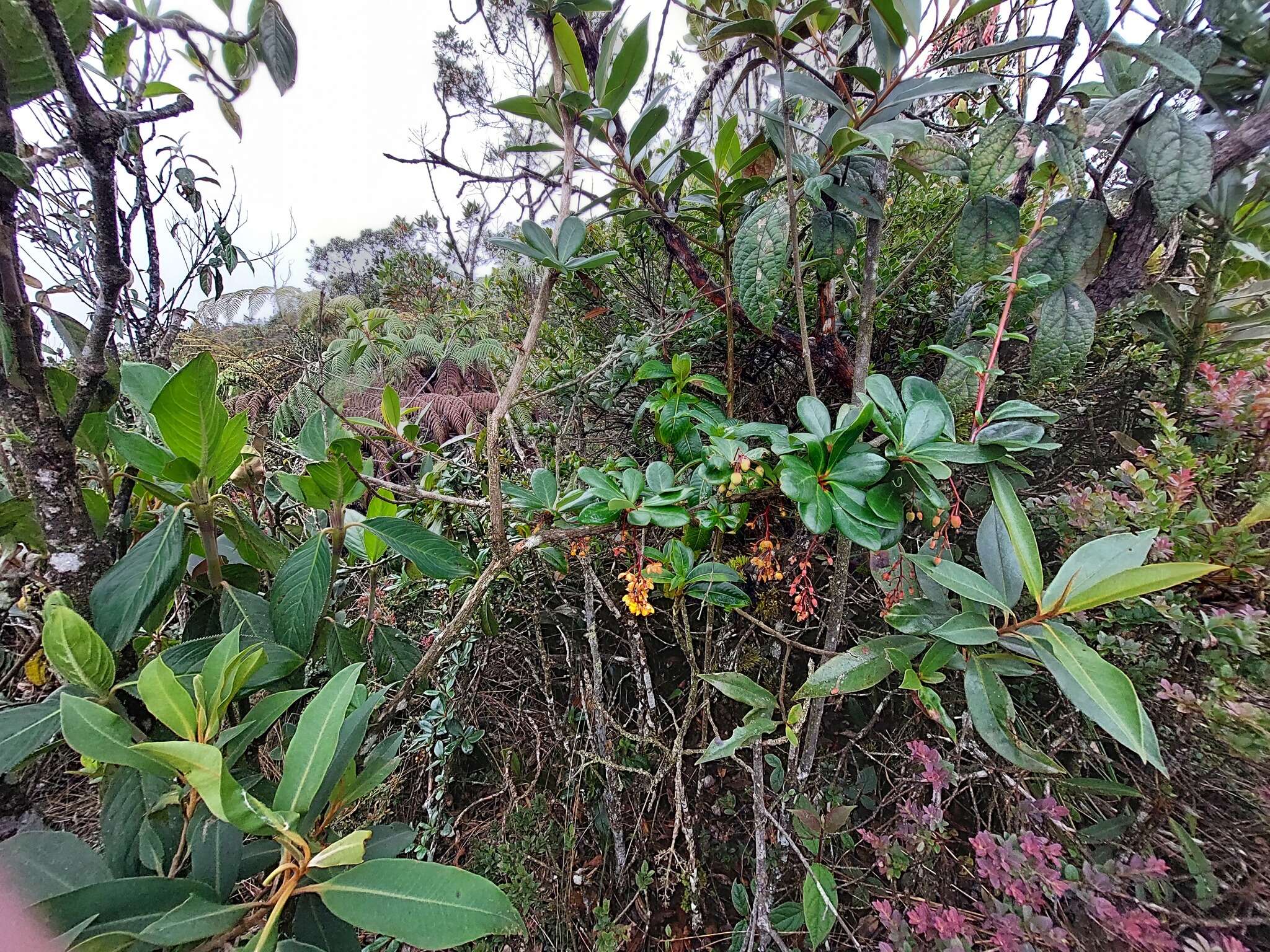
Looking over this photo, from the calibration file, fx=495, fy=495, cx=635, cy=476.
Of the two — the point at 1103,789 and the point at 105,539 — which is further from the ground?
the point at 105,539

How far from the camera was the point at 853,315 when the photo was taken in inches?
32.6

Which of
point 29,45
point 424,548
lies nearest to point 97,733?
point 424,548

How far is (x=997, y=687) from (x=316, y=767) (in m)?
0.58

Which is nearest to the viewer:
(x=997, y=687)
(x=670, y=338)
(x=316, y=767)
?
(x=316, y=767)

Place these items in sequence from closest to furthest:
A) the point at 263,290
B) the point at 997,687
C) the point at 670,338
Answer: the point at 997,687 → the point at 670,338 → the point at 263,290

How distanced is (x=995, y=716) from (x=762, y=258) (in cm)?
55

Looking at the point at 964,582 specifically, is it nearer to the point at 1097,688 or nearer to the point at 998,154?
the point at 1097,688

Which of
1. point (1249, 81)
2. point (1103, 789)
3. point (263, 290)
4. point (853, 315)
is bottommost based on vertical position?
point (1103, 789)

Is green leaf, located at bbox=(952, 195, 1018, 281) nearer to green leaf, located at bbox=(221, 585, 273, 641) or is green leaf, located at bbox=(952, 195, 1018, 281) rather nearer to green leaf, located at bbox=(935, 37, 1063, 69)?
green leaf, located at bbox=(935, 37, 1063, 69)

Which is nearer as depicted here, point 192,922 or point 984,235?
point 192,922

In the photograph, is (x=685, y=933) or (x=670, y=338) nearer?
(x=685, y=933)

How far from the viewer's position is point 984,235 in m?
0.64

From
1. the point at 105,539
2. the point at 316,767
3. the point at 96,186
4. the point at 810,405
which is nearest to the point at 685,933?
the point at 316,767

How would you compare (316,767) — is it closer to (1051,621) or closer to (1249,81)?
(1051,621)
